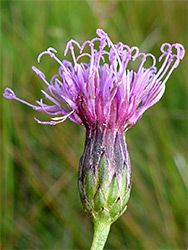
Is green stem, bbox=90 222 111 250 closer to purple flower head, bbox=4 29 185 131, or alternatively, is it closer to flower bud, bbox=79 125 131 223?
flower bud, bbox=79 125 131 223

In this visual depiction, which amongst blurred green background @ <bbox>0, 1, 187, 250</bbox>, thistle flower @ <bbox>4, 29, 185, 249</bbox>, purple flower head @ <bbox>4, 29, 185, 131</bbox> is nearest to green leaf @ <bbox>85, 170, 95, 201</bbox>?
thistle flower @ <bbox>4, 29, 185, 249</bbox>

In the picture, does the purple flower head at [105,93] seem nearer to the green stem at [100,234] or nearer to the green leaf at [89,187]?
the green leaf at [89,187]

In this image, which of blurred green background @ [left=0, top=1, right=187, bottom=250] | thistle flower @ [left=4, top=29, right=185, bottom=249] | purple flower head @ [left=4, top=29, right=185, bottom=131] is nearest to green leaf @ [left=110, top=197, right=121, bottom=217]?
thistle flower @ [left=4, top=29, right=185, bottom=249]

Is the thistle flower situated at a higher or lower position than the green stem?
higher

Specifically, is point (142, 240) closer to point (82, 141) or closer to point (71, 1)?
point (82, 141)

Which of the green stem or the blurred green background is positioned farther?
the blurred green background
